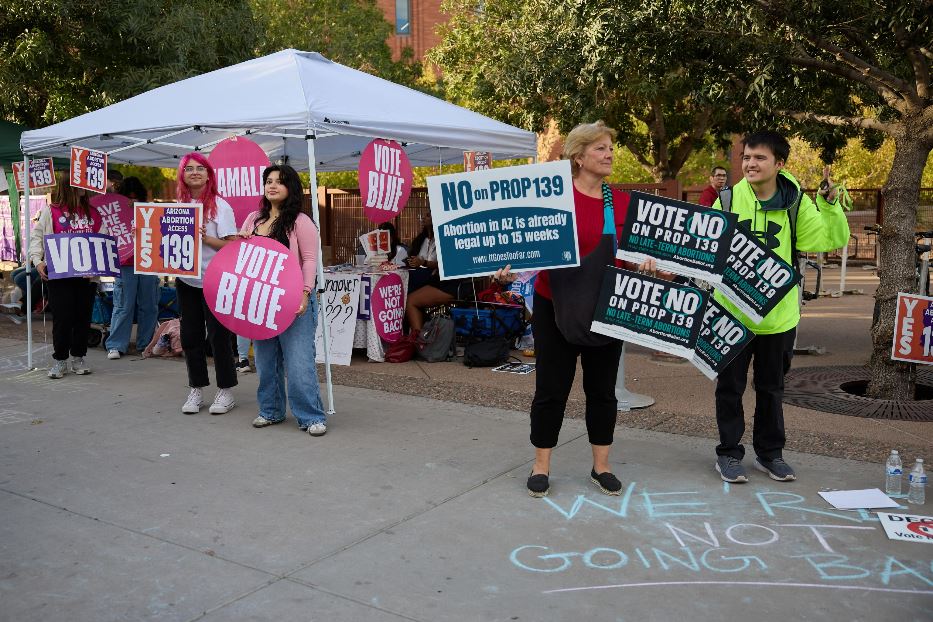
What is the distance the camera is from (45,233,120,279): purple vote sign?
7410 mm

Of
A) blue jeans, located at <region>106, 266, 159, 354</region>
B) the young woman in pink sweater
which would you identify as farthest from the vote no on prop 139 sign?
blue jeans, located at <region>106, 266, 159, 354</region>

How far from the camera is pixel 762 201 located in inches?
178

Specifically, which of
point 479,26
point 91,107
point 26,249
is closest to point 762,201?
point 26,249

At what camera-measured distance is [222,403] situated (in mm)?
6344

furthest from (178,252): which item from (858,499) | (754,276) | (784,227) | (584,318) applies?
(858,499)

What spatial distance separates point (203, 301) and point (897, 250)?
5592 millimetres

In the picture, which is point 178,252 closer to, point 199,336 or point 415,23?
point 199,336

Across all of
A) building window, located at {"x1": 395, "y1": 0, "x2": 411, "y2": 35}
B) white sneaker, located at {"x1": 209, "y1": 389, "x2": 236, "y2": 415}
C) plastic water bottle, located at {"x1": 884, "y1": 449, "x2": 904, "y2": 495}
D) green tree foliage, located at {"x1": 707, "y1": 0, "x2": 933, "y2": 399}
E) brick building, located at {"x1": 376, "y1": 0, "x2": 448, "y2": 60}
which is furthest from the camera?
building window, located at {"x1": 395, "y1": 0, "x2": 411, "y2": 35}

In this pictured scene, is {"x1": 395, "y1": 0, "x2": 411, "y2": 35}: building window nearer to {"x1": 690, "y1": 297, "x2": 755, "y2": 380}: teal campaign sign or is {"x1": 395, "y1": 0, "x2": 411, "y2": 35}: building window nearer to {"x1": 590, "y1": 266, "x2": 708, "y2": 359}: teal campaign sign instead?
{"x1": 690, "y1": 297, "x2": 755, "y2": 380}: teal campaign sign

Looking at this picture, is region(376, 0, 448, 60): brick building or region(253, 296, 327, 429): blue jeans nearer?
region(253, 296, 327, 429): blue jeans

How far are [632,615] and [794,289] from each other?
84.6 inches

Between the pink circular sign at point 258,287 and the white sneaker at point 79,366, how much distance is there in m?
3.05

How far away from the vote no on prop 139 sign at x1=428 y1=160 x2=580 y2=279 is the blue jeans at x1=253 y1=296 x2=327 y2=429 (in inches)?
66.6

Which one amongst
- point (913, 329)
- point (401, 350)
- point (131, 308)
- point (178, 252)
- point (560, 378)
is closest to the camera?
point (560, 378)
